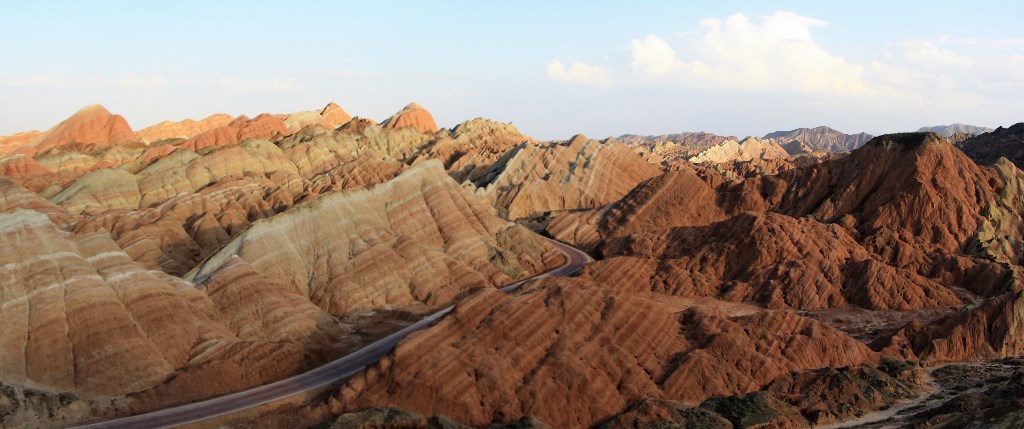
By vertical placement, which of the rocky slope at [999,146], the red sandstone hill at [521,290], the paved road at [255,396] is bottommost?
the paved road at [255,396]

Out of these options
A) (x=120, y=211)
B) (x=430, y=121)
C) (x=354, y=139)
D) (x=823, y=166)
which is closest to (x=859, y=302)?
(x=823, y=166)

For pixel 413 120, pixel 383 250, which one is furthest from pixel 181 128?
pixel 383 250

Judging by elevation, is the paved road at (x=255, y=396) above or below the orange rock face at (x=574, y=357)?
below

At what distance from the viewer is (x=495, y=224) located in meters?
84.4

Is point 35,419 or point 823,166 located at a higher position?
point 823,166

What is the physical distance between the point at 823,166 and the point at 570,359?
64899 mm

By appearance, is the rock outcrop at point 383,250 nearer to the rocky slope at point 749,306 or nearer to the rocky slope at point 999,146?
the rocky slope at point 749,306

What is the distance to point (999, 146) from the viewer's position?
14212cm

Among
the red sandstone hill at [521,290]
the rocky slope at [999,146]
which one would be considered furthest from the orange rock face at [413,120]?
the rocky slope at [999,146]

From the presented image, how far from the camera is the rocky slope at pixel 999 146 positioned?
135 m

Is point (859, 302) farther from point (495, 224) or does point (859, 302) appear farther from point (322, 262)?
point (322, 262)

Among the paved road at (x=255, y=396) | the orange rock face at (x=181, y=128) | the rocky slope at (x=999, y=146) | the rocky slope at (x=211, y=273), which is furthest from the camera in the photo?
the orange rock face at (x=181, y=128)

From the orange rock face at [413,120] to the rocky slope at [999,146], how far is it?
10916 centimetres

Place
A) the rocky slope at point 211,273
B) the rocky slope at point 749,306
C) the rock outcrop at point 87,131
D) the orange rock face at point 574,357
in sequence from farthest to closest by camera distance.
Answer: the rock outcrop at point 87,131 → the rocky slope at point 211,273 → the rocky slope at point 749,306 → the orange rock face at point 574,357
